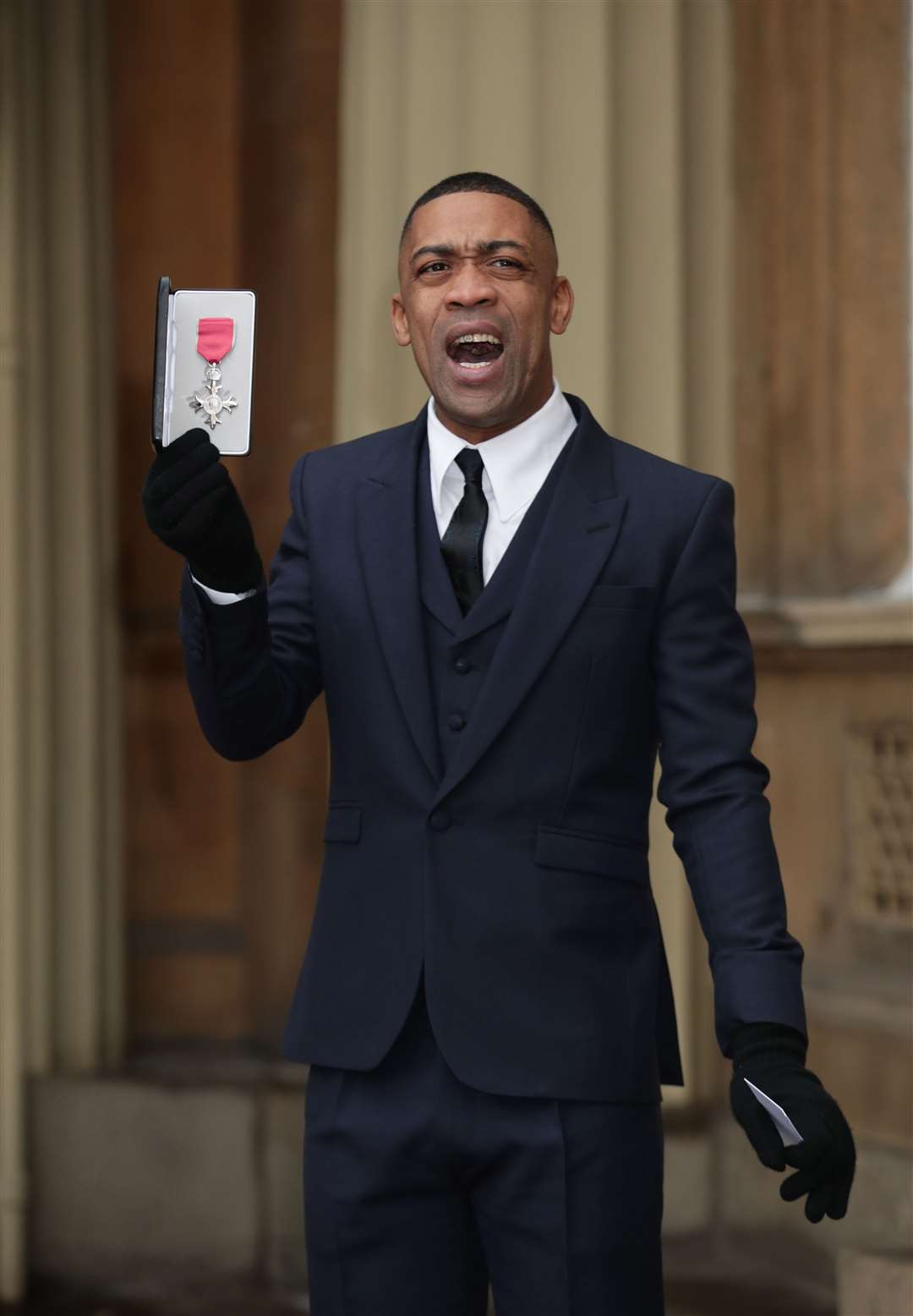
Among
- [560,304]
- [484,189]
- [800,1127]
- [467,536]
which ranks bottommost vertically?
[800,1127]

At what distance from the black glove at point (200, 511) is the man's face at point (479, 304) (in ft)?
0.97

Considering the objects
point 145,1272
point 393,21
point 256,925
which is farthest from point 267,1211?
point 393,21

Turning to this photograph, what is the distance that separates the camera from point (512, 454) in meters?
2.12

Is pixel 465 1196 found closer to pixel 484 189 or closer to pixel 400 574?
pixel 400 574

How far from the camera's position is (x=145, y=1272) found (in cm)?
450

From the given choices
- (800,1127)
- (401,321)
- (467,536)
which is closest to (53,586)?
(401,321)

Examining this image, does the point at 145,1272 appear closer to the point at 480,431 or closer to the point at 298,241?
the point at 298,241

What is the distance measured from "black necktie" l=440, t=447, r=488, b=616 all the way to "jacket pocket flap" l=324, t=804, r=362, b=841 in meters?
0.26

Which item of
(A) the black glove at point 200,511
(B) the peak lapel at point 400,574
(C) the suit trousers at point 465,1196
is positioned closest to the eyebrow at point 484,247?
(B) the peak lapel at point 400,574

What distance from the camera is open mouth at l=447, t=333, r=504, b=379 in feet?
6.77

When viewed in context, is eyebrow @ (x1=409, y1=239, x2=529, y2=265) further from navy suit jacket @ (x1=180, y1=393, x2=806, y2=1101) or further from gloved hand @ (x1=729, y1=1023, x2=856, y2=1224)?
gloved hand @ (x1=729, y1=1023, x2=856, y2=1224)

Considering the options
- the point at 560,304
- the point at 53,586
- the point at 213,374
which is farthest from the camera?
the point at 53,586

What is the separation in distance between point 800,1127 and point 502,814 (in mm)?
468

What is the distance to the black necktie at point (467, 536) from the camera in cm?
210
